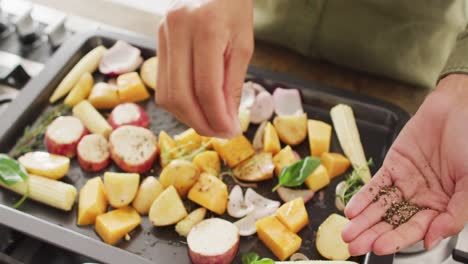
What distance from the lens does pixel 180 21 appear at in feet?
3.11

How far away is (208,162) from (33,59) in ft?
2.03

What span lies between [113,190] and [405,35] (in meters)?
0.79

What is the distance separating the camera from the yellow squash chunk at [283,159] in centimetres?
137

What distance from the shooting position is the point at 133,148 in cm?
138

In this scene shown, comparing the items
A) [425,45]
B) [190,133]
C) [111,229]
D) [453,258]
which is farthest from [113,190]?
[425,45]

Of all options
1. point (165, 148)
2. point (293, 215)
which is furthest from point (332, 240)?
point (165, 148)

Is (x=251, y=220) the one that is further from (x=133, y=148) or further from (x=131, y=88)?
(x=131, y=88)

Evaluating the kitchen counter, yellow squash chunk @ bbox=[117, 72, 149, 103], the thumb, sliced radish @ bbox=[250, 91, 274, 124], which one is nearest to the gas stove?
the kitchen counter

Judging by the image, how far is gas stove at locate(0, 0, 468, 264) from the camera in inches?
47.4

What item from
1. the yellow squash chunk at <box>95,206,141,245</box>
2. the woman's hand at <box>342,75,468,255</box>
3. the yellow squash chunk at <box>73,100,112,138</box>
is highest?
the woman's hand at <box>342,75,468,255</box>

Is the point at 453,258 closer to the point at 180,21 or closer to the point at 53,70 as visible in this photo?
the point at 180,21

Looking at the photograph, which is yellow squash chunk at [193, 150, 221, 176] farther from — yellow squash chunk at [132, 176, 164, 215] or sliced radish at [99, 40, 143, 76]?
sliced radish at [99, 40, 143, 76]

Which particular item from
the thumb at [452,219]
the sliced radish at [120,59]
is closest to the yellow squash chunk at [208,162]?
the sliced radish at [120,59]

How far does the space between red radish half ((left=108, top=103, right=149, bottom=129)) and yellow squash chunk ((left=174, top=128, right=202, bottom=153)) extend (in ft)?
0.32
